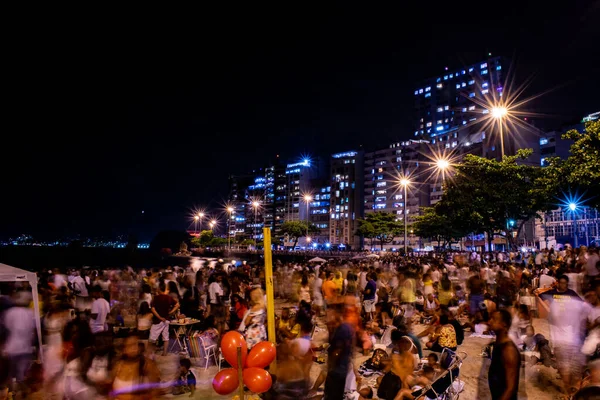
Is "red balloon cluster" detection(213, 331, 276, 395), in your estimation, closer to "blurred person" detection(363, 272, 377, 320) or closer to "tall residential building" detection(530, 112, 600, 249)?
"blurred person" detection(363, 272, 377, 320)

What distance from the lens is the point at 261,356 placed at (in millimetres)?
5297

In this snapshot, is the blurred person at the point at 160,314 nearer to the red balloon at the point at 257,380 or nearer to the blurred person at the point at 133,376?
the blurred person at the point at 133,376

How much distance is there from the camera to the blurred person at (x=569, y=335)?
6246mm

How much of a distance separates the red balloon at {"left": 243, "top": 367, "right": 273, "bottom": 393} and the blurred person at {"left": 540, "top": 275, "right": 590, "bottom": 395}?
15.6 ft

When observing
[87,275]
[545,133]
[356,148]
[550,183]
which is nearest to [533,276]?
[550,183]

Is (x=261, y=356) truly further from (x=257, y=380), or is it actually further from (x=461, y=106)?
(x=461, y=106)

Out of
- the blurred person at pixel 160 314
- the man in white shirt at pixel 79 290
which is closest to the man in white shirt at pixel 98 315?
the blurred person at pixel 160 314

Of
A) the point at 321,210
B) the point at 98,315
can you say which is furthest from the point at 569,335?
the point at 321,210

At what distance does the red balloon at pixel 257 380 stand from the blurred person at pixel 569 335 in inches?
187

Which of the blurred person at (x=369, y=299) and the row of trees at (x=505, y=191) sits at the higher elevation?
the row of trees at (x=505, y=191)

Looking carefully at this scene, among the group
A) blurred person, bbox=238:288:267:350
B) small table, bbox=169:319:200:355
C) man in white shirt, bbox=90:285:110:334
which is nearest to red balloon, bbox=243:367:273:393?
blurred person, bbox=238:288:267:350

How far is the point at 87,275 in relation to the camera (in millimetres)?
16609

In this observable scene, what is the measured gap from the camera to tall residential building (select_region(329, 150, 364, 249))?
116625 millimetres

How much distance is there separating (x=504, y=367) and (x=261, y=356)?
9.40 ft
